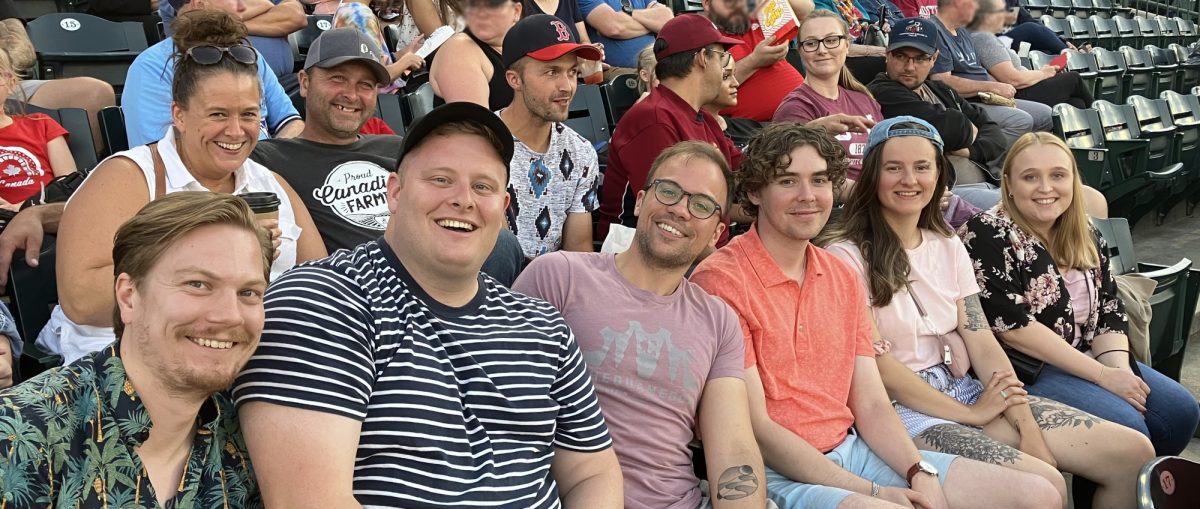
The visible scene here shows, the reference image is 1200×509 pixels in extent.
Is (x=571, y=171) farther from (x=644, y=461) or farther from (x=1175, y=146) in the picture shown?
(x=1175, y=146)

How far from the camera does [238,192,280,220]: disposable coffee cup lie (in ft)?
7.03

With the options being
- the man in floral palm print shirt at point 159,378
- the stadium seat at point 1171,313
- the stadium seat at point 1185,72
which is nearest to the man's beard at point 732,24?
the stadium seat at point 1171,313

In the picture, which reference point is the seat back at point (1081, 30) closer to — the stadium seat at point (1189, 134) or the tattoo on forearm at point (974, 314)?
the stadium seat at point (1189, 134)

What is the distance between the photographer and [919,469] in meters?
2.66

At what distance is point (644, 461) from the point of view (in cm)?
235

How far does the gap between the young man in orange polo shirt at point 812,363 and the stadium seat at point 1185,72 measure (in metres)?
10.2

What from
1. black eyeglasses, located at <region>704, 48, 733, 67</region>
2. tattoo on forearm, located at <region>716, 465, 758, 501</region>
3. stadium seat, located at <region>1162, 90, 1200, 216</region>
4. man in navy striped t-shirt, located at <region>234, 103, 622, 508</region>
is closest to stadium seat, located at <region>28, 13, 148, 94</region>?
black eyeglasses, located at <region>704, 48, 733, 67</region>

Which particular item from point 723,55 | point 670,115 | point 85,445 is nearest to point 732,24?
point 723,55

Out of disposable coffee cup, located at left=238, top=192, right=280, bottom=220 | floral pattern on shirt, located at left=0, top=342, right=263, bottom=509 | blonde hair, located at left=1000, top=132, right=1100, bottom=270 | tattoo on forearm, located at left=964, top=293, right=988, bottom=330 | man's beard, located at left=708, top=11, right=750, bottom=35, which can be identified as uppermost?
man's beard, located at left=708, top=11, right=750, bottom=35

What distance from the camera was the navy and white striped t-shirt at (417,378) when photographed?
1.67 metres

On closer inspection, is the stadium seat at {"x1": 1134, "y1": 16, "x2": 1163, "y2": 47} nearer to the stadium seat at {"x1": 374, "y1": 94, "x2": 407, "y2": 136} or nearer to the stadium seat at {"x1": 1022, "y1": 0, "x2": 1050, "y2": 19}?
the stadium seat at {"x1": 1022, "y1": 0, "x2": 1050, "y2": 19}

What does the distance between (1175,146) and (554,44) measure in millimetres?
6175

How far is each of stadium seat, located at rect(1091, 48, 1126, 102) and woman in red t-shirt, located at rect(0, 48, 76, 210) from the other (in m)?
8.92

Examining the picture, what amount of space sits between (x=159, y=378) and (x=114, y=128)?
2523 mm
